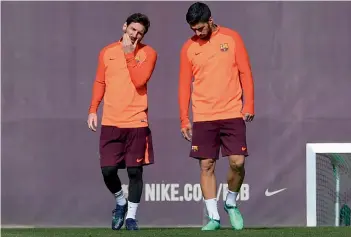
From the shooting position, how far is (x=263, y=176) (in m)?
12.0

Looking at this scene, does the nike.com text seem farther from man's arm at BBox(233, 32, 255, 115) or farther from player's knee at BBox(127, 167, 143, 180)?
man's arm at BBox(233, 32, 255, 115)

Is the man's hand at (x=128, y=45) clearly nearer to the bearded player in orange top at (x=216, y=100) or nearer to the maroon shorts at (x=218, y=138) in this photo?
the bearded player in orange top at (x=216, y=100)

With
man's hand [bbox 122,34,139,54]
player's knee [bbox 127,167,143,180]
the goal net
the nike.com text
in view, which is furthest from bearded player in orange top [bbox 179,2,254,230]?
the goal net

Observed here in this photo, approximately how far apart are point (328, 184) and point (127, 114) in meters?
3.07

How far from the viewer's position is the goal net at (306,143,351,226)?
471 inches

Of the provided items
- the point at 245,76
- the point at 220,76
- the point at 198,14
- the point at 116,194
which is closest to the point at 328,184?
the point at 116,194

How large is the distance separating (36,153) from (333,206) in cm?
295

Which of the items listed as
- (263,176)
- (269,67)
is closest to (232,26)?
(269,67)

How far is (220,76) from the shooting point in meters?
9.30

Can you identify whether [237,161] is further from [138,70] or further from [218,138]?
[138,70]

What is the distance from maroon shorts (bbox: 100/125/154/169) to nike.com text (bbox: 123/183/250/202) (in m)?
2.25

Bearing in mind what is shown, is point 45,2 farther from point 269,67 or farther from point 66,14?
point 269,67

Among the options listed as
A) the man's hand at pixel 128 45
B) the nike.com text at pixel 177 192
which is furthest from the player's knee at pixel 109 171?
the nike.com text at pixel 177 192

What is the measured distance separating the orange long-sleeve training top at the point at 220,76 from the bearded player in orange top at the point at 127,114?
0.45 metres
